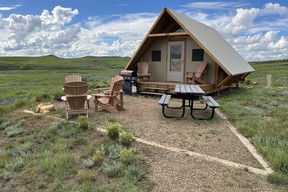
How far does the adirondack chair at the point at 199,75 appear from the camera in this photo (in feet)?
39.0

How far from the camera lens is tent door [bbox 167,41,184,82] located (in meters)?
13.0

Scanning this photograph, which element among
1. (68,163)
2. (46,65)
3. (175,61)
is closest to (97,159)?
(68,163)

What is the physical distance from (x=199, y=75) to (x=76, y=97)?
6.42 meters

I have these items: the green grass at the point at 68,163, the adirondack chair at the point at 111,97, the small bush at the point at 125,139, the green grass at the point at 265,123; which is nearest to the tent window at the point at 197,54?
the green grass at the point at 265,123

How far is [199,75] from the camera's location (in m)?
12.1

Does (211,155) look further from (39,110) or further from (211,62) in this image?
(211,62)

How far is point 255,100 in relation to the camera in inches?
429

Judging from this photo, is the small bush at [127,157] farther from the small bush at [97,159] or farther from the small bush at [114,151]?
the small bush at [97,159]

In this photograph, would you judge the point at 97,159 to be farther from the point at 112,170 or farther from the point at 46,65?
the point at 46,65

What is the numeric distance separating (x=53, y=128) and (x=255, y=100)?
8.22 meters

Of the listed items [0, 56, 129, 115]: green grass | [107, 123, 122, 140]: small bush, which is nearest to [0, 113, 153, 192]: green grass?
[107, 123, 122, 140]: small bush

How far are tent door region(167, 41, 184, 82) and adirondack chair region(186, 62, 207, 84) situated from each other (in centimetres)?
91

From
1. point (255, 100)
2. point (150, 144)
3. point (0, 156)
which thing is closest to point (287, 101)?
point (255, 100)

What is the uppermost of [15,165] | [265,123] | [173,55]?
[173,55]
